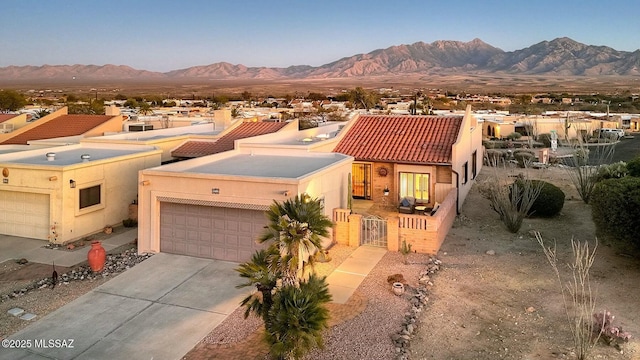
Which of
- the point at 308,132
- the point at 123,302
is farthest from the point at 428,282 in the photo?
the point at 308,132

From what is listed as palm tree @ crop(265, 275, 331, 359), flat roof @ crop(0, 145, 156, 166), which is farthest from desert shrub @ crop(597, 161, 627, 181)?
flat roof @ crop(0, 145, 156, 166)

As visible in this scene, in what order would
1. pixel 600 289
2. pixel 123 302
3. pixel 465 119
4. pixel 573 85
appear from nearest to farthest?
1. pixel 123 302
2. pixel 600 289
3. pixel 465 119
4. pixel 573 85

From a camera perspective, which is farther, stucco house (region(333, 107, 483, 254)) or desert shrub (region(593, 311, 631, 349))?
stucco house (region(333, 107, 483, 254))

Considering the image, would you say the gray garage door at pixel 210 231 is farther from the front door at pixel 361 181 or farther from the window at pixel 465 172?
the window at pixel 465 172

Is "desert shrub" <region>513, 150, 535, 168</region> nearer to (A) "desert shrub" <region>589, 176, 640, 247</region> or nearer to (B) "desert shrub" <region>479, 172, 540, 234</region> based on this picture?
(B) "desert shrub" <region>479, 172, 540, 234</region>

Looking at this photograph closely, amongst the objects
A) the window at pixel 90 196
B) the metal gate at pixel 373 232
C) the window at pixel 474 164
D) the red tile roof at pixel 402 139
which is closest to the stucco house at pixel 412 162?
the red tile roof at pixel 402 139

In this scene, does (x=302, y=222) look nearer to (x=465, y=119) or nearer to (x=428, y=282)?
(x=428, y=282)

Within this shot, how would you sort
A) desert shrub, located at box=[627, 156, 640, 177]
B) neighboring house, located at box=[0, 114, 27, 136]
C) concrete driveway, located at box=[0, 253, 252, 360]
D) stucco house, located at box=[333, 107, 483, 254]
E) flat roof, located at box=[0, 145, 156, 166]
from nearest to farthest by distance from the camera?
concrete driveway, located at box=[0, 253, 252, 360] < desert shrub, located at box=[627, 156, 640, 177] < flat roof, located at box=[0, 145, 156, 166] < stucco house, located at box=[333, 107, 483, 254] < neighboring house, located at box=[0, 114, 27, 136]
